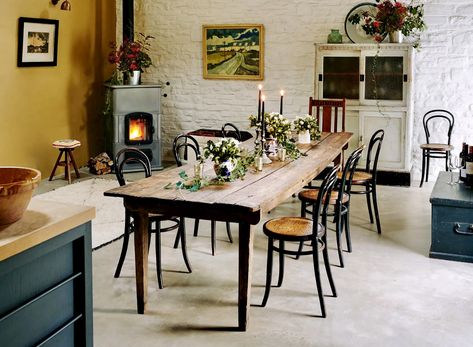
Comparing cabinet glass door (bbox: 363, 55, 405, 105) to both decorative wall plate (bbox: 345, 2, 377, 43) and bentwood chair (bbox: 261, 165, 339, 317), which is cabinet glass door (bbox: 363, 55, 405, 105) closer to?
decorative wall plate (bbox: 345, 2, 377, 43)

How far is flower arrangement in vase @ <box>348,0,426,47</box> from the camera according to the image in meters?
7.26

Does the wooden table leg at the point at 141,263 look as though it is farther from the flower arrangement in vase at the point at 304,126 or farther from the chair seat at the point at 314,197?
the flower arrangement in vase at the point at 304,126

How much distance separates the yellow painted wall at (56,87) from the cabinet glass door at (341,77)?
311 cm

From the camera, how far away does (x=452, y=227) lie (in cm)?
495

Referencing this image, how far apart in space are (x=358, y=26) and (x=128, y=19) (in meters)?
3.02

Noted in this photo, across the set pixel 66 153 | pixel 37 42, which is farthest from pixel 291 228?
pixel 37 42

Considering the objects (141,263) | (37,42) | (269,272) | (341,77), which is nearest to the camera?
(141,263)

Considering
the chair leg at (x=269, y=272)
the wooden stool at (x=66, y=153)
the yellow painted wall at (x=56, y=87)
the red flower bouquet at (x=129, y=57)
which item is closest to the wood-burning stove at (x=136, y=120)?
the red flower bouquet at (x=129, y=57)

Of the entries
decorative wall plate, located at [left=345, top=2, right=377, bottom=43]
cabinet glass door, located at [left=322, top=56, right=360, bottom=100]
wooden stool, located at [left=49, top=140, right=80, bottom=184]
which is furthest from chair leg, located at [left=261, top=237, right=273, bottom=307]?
decorative wall plate, located at [left=345, top=2, right=377, bottom=43]

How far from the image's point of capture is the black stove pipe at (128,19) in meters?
8.50

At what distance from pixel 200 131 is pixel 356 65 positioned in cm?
225

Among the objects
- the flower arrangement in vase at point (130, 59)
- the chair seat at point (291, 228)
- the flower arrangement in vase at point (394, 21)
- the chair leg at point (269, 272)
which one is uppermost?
the flower arrangement in vase at point (394, 21)

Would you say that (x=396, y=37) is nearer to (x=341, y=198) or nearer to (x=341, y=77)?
(x=341, y=77)

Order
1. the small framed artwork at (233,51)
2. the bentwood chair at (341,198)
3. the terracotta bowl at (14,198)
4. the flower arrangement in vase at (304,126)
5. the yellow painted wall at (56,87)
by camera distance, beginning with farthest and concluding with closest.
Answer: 1. the small framed artwork at (233,51)
2. the yellow painted wall at (56,87)
3. the flower arrangement in vase at (304,126)
4. the bentwood chair at (341,198)
5. the terracotta bowl at (14,198)
